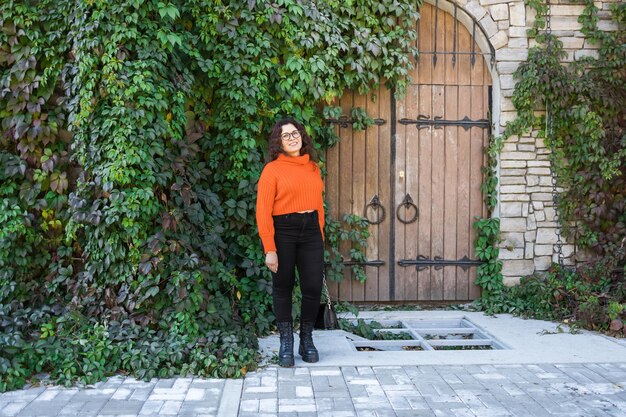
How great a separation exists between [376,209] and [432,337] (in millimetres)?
1274

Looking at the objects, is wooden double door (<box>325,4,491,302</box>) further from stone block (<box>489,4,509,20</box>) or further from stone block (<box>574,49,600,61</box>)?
stone block (<box>574,49,600,61</box>)

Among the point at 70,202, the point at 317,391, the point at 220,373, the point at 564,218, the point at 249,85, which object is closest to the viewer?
the point at 317,391

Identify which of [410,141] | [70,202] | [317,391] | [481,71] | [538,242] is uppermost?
[481,71]

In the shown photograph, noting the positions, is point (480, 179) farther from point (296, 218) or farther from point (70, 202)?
point (70, 202)

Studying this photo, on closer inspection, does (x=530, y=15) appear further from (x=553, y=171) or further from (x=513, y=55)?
(x=553, y=171)

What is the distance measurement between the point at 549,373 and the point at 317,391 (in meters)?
1.45

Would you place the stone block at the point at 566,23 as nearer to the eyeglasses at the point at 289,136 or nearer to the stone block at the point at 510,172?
the stone block at the point at 510,172

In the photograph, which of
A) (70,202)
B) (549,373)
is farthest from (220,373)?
(549,373)

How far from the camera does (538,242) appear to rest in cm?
614

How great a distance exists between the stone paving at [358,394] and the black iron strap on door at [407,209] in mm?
2098

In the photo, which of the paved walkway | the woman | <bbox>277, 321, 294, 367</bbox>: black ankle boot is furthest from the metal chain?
<bbox>277, 321, 294, 367</bbox>: black ankle boot

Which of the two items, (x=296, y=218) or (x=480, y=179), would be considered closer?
(x=296, y=218)

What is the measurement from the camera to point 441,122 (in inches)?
245

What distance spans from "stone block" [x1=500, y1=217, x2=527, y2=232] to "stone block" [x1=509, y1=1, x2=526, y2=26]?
5.69 ft
